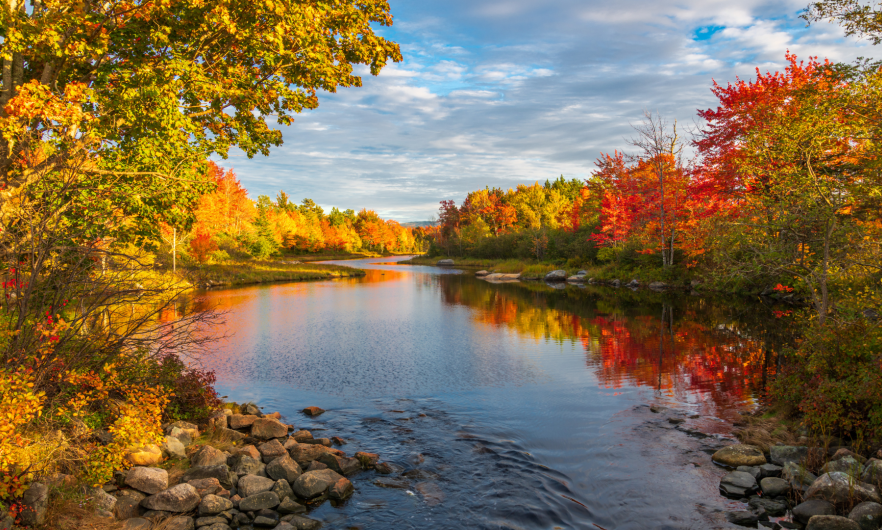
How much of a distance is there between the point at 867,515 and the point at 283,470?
8512mm

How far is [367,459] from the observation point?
902 cm

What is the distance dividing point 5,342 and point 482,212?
8707 cm

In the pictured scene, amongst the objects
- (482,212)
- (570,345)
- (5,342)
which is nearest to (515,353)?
(570,345)

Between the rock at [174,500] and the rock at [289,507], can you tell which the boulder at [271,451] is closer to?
the rock at [289,507]

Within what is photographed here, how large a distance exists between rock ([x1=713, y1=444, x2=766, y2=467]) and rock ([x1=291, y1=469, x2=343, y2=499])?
23.1 ft

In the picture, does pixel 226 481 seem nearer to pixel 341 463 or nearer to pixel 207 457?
pixel 207 457

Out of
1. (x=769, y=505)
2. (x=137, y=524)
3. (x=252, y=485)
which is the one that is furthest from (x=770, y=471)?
(x=137, y=524)

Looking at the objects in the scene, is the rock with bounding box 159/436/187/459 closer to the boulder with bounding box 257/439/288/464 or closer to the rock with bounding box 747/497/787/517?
the boulder with bounding box 257/439/288/464

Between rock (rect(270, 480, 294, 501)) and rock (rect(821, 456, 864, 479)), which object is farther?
rock (rect(270, 480, 294, 501))

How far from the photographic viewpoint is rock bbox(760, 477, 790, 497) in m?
7.63

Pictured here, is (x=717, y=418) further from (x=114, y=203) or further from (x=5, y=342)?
(x=114, y=203)

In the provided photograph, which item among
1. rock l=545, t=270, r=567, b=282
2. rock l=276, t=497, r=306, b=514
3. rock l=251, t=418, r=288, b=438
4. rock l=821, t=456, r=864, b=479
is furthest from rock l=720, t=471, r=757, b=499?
rock l=545, t=270, r=567, b=282

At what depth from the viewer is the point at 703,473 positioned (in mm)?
8625

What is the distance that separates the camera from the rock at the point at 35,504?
18.9 ft
